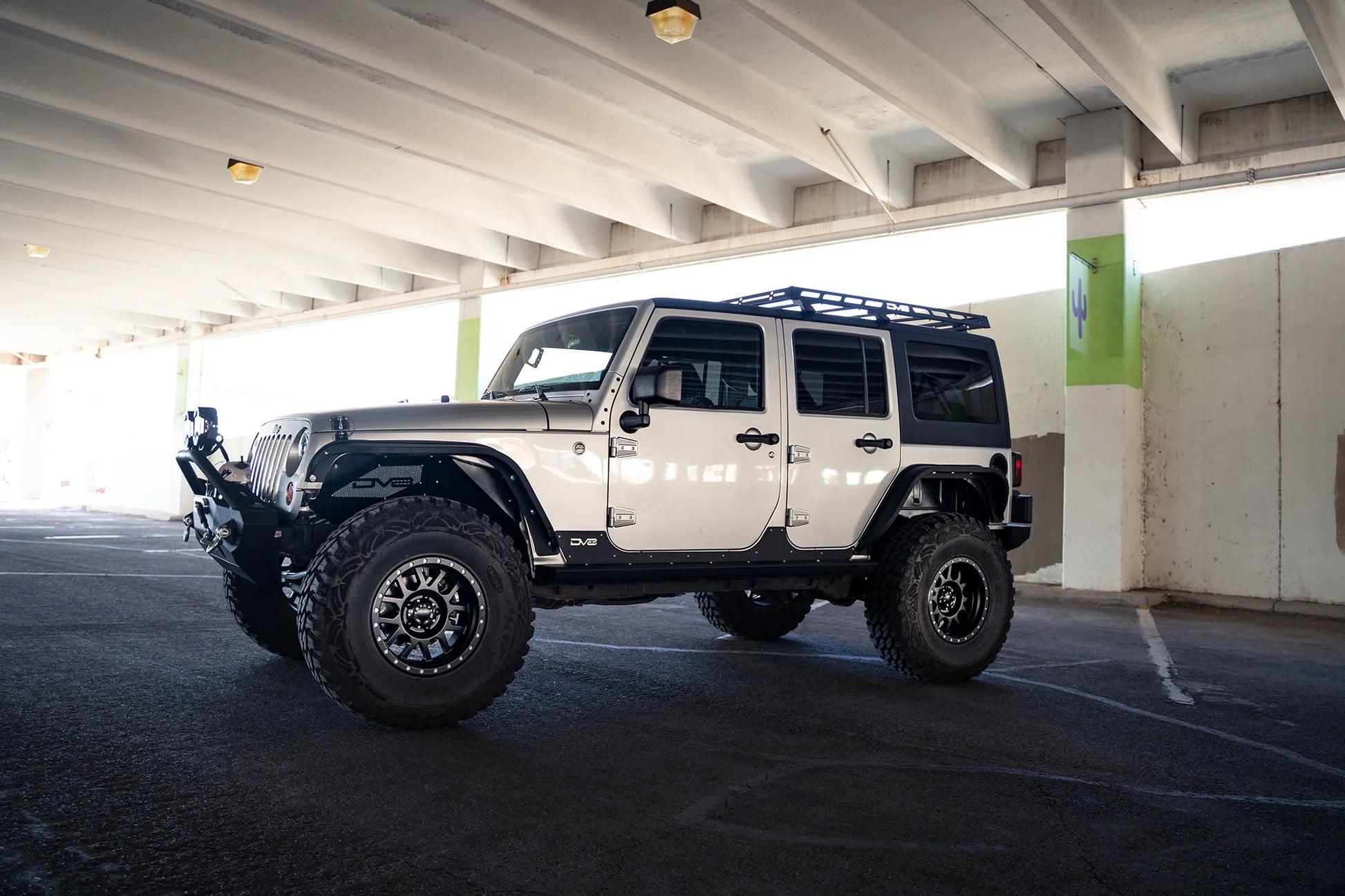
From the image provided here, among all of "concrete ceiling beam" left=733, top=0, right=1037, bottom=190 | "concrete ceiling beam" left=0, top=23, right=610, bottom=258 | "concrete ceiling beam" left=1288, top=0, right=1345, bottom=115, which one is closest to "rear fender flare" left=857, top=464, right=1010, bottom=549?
"concrete ceiling beam" left=733, top=0, right=1037, bottom=190

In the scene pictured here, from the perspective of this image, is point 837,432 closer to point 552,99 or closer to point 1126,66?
point 1126,66

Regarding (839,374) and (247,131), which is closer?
(839,374)

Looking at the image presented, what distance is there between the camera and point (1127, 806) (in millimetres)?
3789

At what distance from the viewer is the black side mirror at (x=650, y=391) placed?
5.01m

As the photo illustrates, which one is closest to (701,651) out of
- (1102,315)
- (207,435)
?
(207,435)

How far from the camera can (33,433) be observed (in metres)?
32.9

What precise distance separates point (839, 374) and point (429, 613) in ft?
9.46

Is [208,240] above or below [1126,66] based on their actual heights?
below

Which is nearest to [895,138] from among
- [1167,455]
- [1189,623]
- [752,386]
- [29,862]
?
[1167,455]

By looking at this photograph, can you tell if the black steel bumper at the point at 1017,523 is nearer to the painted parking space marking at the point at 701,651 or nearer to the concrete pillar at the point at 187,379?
the painted parking space marking at the point at 701,651

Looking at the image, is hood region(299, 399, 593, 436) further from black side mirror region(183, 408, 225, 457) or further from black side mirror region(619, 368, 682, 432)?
black side mirror region(183, 408, 225, 457)

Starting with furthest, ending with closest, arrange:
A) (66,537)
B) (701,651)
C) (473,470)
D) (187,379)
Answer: (187,379)
(66,537)
(701,651)
(473,470)

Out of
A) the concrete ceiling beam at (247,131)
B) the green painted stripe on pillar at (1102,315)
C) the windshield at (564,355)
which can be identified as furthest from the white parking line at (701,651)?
the concrete ceiling beam at (247,131)

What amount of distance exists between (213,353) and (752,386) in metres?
24.4
